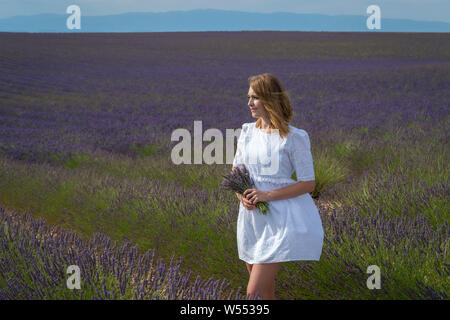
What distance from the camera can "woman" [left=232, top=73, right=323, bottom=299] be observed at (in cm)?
201

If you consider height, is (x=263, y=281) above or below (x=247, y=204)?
below

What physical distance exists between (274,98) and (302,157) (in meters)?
0.31

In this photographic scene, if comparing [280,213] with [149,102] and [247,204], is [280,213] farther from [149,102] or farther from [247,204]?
[149,102]

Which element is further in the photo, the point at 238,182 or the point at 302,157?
the point at 238,182

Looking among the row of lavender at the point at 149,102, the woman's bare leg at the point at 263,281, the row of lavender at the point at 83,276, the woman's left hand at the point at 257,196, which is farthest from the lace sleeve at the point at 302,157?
the row of lavender at the point at 149,102

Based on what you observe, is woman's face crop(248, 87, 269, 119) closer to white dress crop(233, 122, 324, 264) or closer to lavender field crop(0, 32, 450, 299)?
white dress crop(233, 122, 324, 264)

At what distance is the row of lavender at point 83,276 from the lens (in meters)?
1.79

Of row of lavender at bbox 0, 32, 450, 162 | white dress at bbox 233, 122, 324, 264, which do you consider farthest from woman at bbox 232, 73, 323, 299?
row of lavender at bbox 0, 32, 450, 162

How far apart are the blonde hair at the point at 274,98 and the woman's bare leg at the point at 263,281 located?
2.09 ft

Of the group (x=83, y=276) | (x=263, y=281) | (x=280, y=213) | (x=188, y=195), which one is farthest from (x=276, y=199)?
(x=188, y=195)

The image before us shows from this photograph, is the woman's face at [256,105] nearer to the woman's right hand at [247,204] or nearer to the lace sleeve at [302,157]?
the lace sleeve at [302,157]

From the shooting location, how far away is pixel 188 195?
12.3ft

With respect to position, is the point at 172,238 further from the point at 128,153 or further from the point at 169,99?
the point at 169,99

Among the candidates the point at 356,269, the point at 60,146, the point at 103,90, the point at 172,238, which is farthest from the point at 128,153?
the point at 103,90
